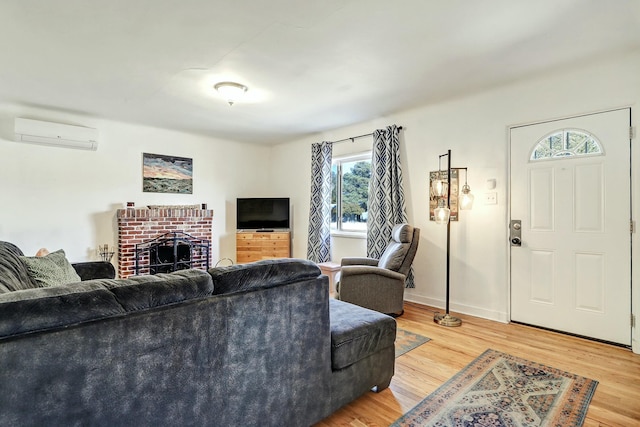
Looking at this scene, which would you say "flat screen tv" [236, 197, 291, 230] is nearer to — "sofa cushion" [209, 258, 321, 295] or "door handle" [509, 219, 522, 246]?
"door handle" [509, 219, 522, 246]

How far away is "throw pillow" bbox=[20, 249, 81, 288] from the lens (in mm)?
1986


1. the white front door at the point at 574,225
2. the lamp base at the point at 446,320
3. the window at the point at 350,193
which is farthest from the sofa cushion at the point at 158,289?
the window at the point at 350,193

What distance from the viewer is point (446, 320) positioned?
3.29 metres

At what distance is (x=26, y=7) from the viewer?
6.75 ft

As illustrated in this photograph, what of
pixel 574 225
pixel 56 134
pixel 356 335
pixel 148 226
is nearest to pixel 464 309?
pixel 574 225

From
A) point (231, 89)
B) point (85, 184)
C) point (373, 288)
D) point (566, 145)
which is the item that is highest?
point (231, 89)

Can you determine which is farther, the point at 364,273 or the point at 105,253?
the point at 105,253

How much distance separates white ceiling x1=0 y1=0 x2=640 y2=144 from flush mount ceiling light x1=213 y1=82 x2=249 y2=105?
9cm

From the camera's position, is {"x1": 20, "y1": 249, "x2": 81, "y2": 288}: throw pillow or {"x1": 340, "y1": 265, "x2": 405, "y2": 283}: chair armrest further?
{"x1": 340, "y1": 265, "x2": 405, "y2": 283}: chair armrest

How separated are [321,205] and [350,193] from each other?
0.51m

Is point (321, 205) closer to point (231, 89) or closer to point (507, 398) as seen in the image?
point (231, 89)

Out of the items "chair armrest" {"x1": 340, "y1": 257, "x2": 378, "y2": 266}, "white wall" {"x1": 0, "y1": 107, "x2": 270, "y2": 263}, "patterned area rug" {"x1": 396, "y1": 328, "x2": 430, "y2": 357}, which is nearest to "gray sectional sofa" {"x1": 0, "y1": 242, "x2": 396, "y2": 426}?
"patterned area rug" {"x1": 396, "y1": 328, "x2": 430, "y2": 357}

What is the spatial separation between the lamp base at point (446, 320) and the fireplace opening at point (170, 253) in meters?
3.57

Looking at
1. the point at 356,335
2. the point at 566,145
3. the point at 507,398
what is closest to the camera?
the point at 356,335
